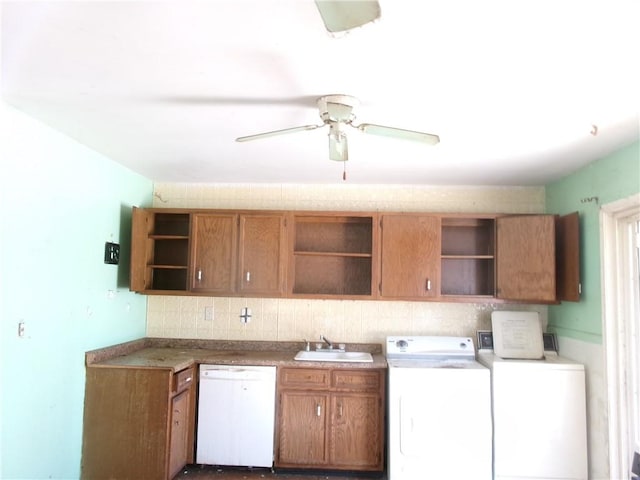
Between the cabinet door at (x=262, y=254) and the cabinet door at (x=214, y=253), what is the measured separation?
0.09m

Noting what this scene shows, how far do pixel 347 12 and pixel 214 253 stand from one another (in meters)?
2.82

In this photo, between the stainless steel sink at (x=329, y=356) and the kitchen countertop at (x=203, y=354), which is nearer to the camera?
the kitchen countertop at (x=203, y=354)

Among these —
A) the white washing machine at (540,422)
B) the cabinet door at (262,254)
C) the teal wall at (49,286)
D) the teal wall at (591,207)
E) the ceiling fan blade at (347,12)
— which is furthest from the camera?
the cabinet door at (262,254)

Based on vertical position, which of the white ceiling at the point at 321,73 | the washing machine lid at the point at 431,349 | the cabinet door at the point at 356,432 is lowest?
the cabinet door at the point at 356,432

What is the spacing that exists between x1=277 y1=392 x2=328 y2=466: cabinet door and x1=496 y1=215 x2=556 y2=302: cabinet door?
1.70m

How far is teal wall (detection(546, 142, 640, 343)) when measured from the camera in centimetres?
271

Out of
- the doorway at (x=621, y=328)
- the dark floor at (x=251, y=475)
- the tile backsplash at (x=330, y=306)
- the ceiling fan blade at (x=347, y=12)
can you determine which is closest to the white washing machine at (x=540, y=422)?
the doorway at (x=621, y=328)

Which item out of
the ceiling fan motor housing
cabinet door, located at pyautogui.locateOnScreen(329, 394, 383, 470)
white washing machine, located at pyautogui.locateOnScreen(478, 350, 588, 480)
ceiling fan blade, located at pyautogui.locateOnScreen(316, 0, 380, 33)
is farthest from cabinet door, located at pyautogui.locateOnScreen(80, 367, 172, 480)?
ceiling fan blade, located at pyautogui.locateOnScreen(316, 0, 380, 33)

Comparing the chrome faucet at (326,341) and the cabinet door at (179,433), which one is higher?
the chrome faucet at (326,341)

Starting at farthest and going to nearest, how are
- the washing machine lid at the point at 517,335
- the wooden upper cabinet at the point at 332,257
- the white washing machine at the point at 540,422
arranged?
the wooden upper cabinet at the point at 332,257, the washing machine lid at the point at 517,335, the white washing machine at the point at 540,422

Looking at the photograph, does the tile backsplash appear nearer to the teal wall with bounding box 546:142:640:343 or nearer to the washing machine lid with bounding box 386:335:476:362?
the washing machine lid with bounding box 386:335:476:362

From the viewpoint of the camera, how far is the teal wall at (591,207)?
271 cm

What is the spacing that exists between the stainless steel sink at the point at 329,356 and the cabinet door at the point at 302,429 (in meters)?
0.30

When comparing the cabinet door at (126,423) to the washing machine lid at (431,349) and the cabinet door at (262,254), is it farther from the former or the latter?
the washing machine lid at (431,349)
